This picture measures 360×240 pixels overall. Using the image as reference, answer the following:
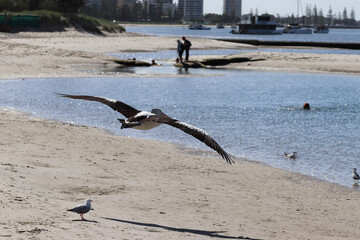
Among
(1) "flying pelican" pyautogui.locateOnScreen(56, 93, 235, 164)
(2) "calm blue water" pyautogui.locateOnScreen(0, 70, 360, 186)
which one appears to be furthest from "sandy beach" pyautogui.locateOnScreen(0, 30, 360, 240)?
(2) "calm blue water" pyautogui.locateOnScreen(0, 70, 360, 186)

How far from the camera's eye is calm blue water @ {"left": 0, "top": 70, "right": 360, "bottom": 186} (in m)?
15.5

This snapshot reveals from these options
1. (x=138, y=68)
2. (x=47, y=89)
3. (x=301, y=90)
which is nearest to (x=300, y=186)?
(x=47, y=89)

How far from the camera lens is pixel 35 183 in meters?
9.19

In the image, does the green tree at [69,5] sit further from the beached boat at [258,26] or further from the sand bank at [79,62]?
the beached boat at [258,26]

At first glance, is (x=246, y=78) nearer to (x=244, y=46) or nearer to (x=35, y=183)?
(x=35, y=183)

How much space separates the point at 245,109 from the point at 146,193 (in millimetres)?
14321

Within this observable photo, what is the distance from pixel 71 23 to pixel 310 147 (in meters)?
63.4

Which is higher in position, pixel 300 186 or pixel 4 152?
pixel 4 152

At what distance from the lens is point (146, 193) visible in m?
9.58

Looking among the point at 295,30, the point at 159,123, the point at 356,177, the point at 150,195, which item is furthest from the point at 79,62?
the point at 295,30

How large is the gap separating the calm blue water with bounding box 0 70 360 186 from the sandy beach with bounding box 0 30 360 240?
66.5 inches

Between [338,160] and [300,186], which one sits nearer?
[300,186]

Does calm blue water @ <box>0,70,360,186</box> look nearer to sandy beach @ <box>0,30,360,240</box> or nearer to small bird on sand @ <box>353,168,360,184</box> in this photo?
small bird on sand @ <box>353,168,360,184</box>

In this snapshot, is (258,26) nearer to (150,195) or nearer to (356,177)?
(356,177)
